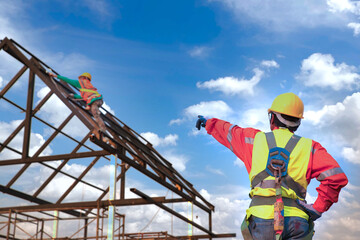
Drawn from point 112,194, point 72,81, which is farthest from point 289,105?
point 112,194

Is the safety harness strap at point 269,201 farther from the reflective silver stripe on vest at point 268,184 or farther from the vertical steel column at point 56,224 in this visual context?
the vertical steel column at point 56,224

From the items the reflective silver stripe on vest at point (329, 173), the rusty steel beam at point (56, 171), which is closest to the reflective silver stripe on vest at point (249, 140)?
Answer: the reflective silver stripe on vest at point (329, 173)

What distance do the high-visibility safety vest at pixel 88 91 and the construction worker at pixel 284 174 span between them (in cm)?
1026

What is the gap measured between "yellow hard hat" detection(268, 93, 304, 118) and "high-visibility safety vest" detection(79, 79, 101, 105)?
1037cm

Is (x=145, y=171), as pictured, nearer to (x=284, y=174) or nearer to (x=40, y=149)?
(x=40, y=149)

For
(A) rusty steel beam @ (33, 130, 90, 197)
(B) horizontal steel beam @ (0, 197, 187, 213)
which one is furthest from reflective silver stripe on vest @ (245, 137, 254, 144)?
(A) rusty steel beam @ (33, 130, 90, 197)

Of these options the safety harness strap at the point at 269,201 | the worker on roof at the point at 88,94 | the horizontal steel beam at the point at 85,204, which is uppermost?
the worker on roof at the point at 88,94

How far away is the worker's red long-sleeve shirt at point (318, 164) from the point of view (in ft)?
9.44

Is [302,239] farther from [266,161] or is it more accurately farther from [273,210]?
[266,161]

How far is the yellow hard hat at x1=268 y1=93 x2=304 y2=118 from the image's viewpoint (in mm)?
2980

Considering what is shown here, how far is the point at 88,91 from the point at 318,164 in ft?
35.0

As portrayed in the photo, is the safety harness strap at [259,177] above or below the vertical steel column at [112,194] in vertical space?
below

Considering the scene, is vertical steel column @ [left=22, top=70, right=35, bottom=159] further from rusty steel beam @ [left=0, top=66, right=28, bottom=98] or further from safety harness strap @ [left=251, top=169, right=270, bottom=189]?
safety harness strap @ [left=251, top=169, right=270, bottom=189]

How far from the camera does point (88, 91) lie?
1299 cm
